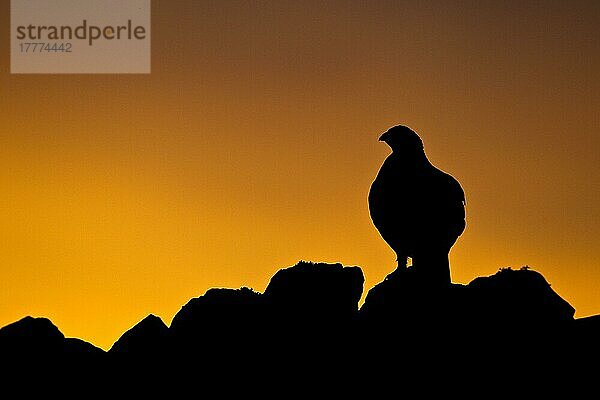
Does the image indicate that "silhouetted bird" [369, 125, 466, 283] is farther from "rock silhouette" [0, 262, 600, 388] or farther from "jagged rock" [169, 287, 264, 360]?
"jagged rock" [169, 287, 264, 360]

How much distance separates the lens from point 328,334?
52.5 feet

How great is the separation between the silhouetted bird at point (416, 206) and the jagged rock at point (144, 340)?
4.43m

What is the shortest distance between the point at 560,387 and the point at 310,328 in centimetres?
401

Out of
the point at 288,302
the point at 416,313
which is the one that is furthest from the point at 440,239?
the point at 288,302

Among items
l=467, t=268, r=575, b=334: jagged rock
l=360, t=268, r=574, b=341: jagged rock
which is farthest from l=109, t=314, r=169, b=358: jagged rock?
l=467, t=268, r=575, b=334: jagged rock

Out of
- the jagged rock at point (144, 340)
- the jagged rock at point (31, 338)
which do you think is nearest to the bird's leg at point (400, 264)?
the jagged rock at point (144, 340)

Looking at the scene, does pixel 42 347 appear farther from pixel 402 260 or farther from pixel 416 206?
pixel 416 206

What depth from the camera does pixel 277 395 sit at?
15.1 meters

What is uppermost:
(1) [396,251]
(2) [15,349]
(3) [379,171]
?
(3) [379,171]

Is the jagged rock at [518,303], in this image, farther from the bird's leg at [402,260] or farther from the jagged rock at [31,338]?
the jagged rock at [31,338]

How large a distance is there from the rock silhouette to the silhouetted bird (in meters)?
1.33

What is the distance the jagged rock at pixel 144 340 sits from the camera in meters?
16.0

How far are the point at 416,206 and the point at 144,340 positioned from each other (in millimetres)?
5335

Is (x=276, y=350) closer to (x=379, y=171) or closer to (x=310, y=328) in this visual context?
(x=310, y=328)
